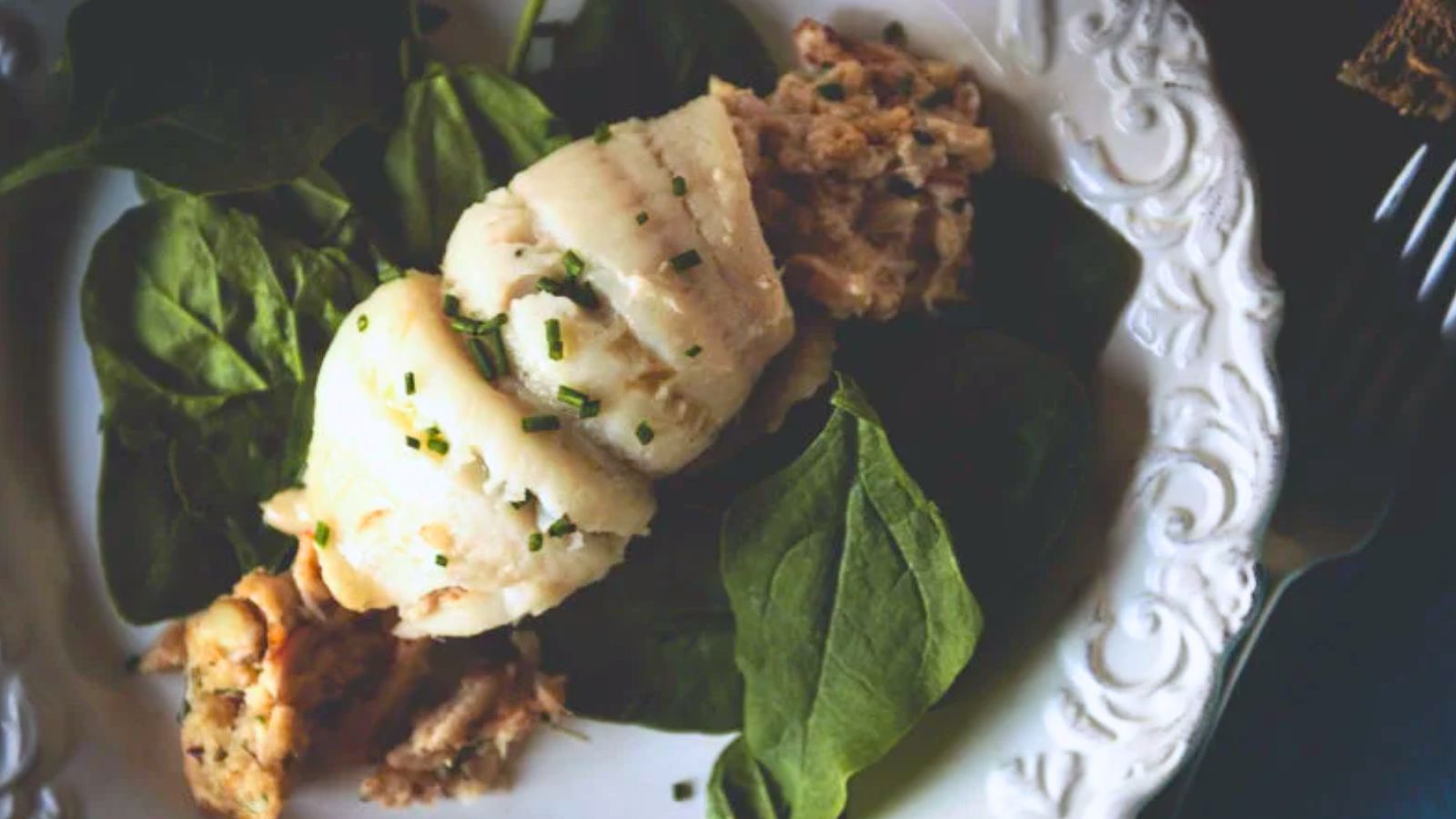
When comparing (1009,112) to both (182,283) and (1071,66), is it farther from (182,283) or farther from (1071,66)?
(182,283)

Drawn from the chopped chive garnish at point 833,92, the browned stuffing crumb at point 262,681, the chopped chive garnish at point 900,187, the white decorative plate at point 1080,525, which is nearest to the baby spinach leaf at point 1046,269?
the white decorative plate at point 1080,525

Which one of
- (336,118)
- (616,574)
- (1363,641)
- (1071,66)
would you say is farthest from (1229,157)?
(336,118)

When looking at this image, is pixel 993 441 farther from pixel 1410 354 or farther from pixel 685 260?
pixel 1410 354

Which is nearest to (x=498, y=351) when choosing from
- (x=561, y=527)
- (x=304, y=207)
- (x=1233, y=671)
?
(x=561, y=527)

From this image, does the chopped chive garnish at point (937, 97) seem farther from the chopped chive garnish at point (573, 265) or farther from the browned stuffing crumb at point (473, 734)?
the browned stuffing crumb at point (473, 734)

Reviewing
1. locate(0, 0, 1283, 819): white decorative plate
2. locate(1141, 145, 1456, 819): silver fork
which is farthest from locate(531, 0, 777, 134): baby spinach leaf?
locate(1141, 145, 1456, 819): silver fork
